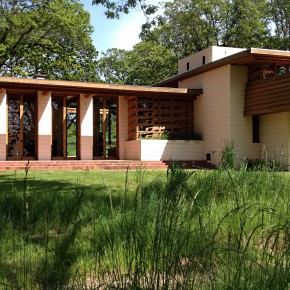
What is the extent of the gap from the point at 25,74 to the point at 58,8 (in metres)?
4.37

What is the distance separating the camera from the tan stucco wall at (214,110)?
58.2ft

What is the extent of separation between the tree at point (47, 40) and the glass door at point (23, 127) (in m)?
7.41

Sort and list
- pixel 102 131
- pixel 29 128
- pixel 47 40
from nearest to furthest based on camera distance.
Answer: pixel 29 128, pixel 102 131, pixel 47 40

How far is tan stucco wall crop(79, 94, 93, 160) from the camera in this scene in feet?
60.2

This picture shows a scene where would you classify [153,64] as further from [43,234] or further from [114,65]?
[43,234]

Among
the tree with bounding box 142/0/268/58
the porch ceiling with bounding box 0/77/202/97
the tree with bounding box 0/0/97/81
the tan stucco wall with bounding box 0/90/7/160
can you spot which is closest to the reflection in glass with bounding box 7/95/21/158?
the tan stucco wall with bounding box 0/90/7/160

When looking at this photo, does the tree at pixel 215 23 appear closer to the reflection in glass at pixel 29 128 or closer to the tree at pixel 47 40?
the tree at pixel 47 40

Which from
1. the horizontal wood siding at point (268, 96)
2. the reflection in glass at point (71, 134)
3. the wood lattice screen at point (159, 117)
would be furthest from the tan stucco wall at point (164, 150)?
Answer: the horizontal wood siding at point (268, 96)

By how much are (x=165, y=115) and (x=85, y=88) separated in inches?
153

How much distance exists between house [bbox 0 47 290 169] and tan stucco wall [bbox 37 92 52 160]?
0.13ft

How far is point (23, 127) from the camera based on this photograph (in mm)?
17984

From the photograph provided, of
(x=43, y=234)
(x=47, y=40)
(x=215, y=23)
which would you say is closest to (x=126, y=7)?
(x=43, y=234)

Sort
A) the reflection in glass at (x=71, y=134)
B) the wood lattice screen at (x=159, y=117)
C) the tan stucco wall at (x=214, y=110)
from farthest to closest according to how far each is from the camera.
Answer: the reflection in glass at (x=71, y=134), the wood lattice screen at (x=159, y=117), the tan stucco wall at (x=214, y=110)

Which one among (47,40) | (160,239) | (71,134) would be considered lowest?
(160,239)
